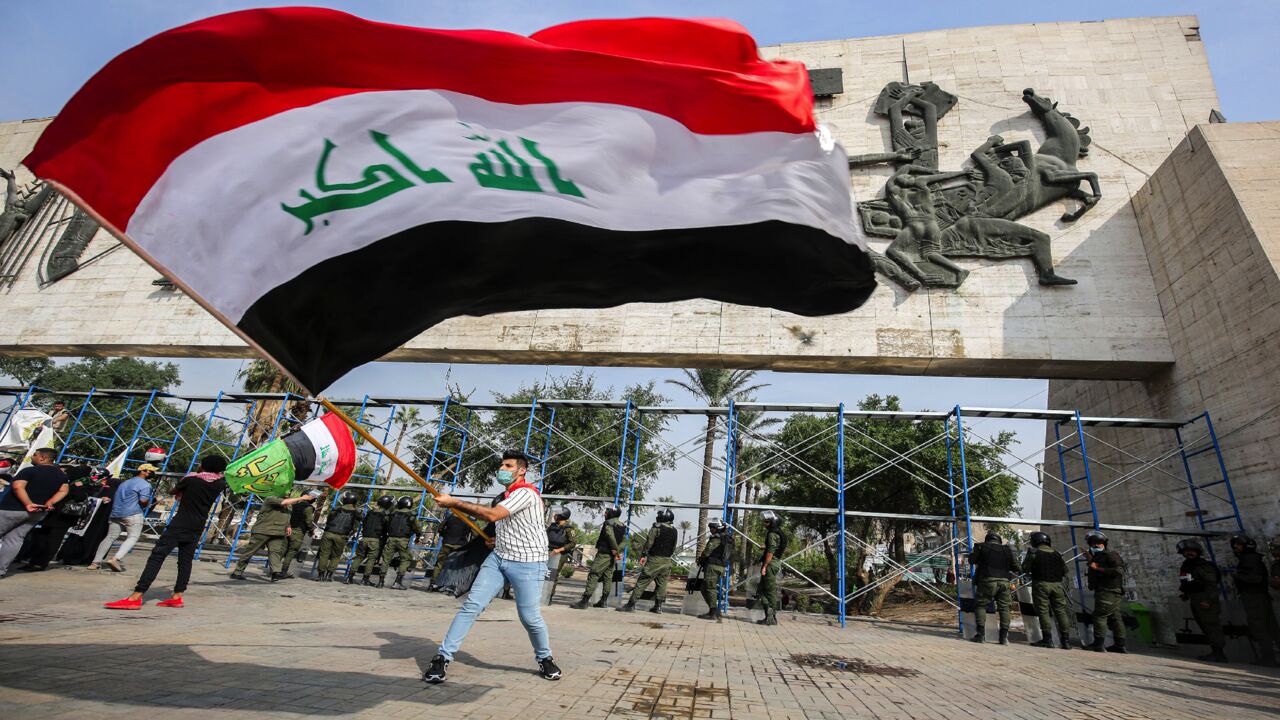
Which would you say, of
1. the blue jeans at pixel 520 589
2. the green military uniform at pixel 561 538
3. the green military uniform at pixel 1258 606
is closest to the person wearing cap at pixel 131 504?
the green military uniform at pixel 561 538

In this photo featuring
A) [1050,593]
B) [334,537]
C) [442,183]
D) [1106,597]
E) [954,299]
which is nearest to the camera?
[442,183]

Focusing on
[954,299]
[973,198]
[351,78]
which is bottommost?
[351,78]

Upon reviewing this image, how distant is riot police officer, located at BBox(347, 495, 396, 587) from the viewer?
35.3 feet

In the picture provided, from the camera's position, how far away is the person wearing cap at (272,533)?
9.14 metres

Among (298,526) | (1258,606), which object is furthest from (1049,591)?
(298,526)

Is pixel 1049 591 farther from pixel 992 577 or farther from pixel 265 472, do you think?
pixel 265 472

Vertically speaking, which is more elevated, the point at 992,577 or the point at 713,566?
the point at 992,577

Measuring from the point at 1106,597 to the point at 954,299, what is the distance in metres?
5.68

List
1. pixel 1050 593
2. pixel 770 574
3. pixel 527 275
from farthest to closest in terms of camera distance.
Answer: pixel 770 574 → pixel 1050 593 → pixel 527 275

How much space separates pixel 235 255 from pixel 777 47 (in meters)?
17.0

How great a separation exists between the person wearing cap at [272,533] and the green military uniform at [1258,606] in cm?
1369

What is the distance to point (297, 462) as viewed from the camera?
173 inches

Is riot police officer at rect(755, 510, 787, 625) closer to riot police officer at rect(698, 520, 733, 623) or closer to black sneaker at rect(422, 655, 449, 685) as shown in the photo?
riot police officer at rect(698, 520, 733, 623)

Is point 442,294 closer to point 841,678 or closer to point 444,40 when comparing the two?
point 444,40
